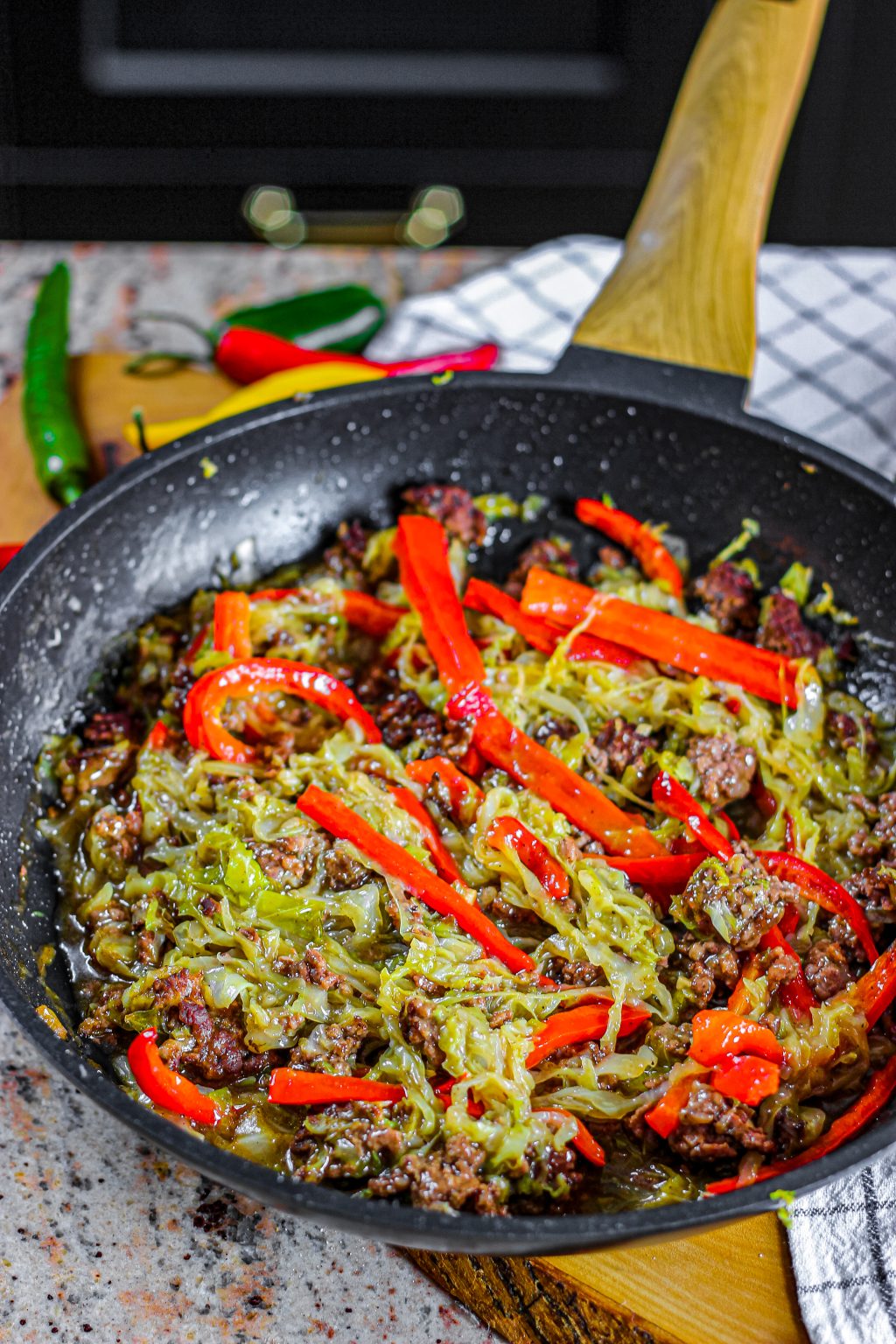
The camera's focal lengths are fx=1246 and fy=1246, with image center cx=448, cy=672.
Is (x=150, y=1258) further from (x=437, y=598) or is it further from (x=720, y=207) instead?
(x=720, y=207)

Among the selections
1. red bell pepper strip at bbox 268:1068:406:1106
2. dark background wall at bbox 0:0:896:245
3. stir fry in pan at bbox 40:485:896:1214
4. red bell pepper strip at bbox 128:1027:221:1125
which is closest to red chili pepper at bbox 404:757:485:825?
stir fry in pan at bbox 40:485:896:1214

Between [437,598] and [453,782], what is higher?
[437,598]

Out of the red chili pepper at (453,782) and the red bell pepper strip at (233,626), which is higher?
the red bell pepper strip at (233,626)

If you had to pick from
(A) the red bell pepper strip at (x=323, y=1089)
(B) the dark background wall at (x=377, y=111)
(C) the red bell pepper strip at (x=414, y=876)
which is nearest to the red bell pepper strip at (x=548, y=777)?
(C) the red bell pepper strip at (x=414, y=876)

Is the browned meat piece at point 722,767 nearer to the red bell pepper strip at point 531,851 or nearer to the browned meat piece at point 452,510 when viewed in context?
the red bell pepper strip at point 531,851

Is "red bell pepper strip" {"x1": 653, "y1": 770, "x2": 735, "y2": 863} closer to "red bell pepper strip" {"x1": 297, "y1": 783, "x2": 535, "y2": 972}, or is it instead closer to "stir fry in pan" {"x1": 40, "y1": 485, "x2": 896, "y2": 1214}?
"stir fry in pan" {"x1": 40, "y1": 485, "x2": 896, "y2": 1214}

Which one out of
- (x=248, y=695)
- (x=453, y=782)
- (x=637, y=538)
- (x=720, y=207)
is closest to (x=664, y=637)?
(x=637, y=538)
